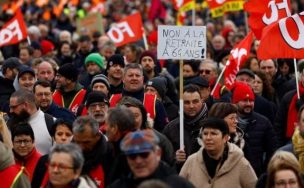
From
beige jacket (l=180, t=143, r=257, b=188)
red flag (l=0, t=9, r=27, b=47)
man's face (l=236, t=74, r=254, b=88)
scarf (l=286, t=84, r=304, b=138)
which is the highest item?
red flag (l=0, t=9, r=27, b=47)

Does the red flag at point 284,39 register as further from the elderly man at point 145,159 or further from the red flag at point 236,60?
the elderly man at point 145,159

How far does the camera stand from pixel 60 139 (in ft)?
32.2

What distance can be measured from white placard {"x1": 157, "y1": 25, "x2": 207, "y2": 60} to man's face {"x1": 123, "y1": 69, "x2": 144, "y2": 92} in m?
0.78

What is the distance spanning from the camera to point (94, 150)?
29.1 ft

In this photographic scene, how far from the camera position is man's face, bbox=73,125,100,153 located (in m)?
8.88

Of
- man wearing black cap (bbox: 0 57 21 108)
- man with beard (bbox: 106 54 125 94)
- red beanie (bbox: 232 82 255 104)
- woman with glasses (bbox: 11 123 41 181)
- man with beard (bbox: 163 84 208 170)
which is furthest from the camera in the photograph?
man wearing black cap (bbox: 0 57 21 108)

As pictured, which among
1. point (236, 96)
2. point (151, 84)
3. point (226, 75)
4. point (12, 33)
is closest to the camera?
point (236, 96)

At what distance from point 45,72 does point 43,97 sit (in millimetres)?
2686

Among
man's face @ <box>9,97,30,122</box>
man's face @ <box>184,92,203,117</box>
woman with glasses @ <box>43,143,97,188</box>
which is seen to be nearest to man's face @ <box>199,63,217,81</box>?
man's face @ <box>184,92,203,117</box>

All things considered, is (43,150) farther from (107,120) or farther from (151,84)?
(151,84)

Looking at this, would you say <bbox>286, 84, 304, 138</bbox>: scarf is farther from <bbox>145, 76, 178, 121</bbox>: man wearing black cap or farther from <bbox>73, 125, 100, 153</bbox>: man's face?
<bbox>73, 125, 100, 153</bbox>: man's face

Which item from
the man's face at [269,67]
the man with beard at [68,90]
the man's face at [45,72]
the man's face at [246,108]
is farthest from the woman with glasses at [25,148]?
the man's face at [269,67]

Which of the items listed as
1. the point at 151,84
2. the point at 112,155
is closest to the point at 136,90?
the point at 151,84

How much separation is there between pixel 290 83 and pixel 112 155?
6.25 metres
